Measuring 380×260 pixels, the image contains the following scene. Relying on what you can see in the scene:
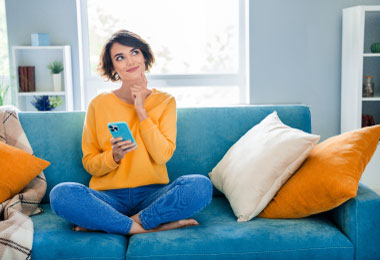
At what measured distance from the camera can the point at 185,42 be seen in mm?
4219

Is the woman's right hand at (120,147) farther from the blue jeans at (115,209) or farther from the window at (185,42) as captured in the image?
the window at (185,42)

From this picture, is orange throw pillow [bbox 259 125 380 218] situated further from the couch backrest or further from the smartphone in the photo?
the smartphone

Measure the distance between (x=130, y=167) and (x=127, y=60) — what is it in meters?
0.51

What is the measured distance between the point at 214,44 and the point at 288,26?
72 cm

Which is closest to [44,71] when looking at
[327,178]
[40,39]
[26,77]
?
[26,77]

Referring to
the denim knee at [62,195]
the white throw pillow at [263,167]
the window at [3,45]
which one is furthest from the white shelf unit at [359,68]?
the window at [3,45]

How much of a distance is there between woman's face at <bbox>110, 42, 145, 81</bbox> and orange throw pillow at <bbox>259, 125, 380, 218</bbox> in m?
0.86

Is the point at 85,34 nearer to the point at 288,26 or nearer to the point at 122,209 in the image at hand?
the point at 288,26

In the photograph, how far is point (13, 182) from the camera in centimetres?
184

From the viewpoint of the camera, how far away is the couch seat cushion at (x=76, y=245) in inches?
60.2

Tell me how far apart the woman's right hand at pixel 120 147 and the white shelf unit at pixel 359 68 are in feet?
8.54

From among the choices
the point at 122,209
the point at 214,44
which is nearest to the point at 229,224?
the point at 122,209

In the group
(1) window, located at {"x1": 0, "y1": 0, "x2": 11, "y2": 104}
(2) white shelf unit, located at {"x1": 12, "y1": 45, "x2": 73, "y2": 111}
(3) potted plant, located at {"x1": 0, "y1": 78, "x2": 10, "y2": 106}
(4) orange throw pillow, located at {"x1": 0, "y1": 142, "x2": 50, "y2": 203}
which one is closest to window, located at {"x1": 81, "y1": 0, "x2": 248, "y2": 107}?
(2) white shelf unit, located at {"x1": 12, "y1": 45, "x2": 73, "y2": 111}

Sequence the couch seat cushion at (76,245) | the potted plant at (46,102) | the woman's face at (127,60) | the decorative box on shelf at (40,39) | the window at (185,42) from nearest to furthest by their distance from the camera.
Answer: the couch seat cushion at (76,245) < the woman's face at (127,60) < the potted plant at (46,102) < the decorative box on shelf at (40,39) < the window at (185,42)
